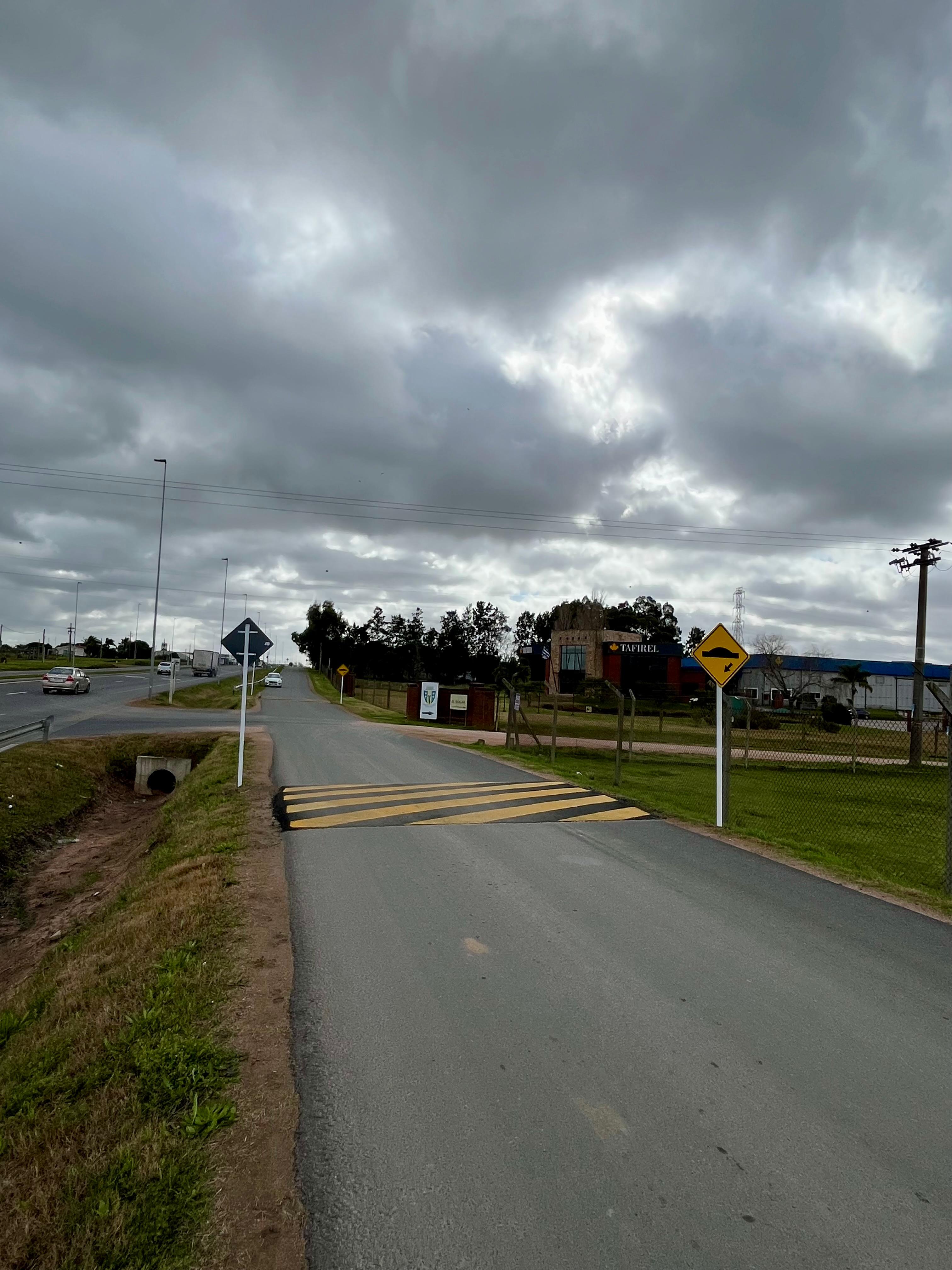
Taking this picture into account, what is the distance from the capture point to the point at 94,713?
27.4 metres

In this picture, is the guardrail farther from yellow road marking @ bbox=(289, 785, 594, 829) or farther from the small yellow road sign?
the small yellow road sign

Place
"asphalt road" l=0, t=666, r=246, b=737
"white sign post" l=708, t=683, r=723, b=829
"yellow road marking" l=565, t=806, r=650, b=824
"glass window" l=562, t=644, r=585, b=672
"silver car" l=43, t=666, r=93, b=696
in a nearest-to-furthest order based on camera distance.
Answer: "white sign post" l=708, t=683, r=723, b=829 → "yellow road marking" l=565, t=806, r=650, b=824 → "asphalt road" l=0, t=666, r=246, b=737 → "silver car" l=43, t=666, r=93, b=696 → "glass window" l=562, t=644, r=585, b=672

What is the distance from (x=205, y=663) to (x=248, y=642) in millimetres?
67701

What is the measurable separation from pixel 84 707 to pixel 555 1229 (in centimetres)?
3111

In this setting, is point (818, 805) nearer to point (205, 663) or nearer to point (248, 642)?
point (248, 642)

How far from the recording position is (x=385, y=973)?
4852 millimetres

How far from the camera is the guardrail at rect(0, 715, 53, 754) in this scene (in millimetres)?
15117

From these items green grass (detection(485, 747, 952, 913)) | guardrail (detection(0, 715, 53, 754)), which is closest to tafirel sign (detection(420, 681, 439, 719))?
green grass (detection(485, 747, 952, 913))

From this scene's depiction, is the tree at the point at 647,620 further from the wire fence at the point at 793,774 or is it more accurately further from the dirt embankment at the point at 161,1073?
the dirt embankment at the point at 161,1073

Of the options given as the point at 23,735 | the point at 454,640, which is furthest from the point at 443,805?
the point at 454,640

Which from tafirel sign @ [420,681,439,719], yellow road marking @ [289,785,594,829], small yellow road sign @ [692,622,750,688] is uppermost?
small yellow road sign @ [692,622,750,688]

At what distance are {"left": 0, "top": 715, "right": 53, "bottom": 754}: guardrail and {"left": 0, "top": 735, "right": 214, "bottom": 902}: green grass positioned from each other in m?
0.20

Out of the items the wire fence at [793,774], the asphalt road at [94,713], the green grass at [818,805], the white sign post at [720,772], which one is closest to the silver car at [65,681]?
the asphalt road at [94,713]

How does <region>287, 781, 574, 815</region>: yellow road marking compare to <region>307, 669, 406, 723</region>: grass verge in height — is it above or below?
below
